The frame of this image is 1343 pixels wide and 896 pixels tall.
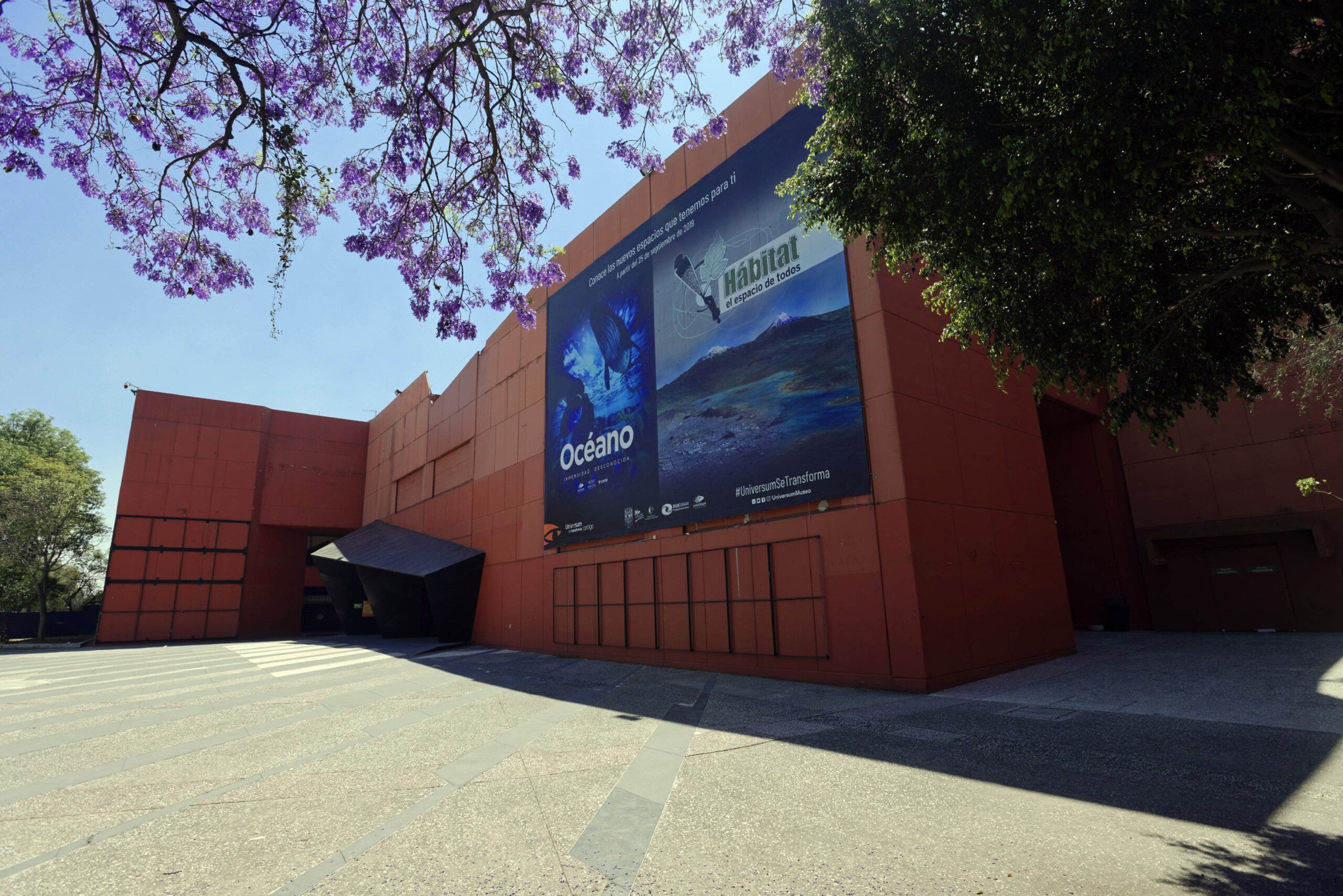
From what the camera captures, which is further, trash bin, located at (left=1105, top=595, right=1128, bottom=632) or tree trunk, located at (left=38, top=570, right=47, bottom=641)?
tree trunk, located at (left=38, top=570, right=47, bottom=641)

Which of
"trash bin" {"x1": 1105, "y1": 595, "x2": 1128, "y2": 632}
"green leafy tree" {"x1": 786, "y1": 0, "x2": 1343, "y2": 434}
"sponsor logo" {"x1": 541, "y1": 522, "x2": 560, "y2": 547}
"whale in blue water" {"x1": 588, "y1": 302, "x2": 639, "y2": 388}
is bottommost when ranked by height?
"trash bin" {"x1": 1105, "y1": 595, "x2": 1128, "y2": 632}

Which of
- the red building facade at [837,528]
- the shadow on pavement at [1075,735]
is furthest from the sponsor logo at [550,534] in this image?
the shadow on pavement at [1075,735]

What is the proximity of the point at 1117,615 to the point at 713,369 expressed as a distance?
15382 mm

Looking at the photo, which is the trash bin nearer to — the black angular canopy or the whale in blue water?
the whale in blue water

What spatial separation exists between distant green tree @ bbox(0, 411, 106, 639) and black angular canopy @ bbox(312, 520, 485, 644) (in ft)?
55.1

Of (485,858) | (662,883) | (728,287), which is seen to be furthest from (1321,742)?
(728,287)

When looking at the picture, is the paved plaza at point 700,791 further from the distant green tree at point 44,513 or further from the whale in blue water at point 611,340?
the distant green tree at point 44,513

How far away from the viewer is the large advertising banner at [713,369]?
11.8 meters

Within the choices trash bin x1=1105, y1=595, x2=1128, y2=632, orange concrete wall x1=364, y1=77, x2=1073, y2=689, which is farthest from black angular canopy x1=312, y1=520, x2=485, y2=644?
trash bin x1=1105, y1=595, x2=1128, y2=632

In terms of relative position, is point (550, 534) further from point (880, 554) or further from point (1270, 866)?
point (1270, 866)

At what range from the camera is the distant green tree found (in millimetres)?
31797

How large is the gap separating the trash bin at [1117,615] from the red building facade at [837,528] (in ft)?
0.47

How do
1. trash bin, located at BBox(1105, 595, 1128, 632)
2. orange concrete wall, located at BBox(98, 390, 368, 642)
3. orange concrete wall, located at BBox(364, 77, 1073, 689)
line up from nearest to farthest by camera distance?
orange concrete wall, located at BBox(364, 77, 1073, 689), trash bin, located at BBox(1105, 595, 1128, 632), orange concrete wall, located at BBox(98, 390, 368, 642)

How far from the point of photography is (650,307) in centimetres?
1648
